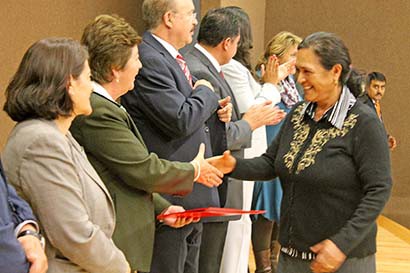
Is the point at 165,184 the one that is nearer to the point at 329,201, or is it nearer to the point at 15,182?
the point at 329,201

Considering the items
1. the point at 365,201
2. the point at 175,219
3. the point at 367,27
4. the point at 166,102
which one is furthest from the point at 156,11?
the point at 367,27

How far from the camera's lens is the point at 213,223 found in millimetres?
3410

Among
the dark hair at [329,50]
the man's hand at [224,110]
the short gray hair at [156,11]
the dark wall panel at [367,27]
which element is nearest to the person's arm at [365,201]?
the dark hair at [329,50]

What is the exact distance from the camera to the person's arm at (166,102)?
2.96 meters

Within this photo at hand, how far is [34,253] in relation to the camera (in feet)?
6.22

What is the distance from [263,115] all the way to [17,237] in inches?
74.3

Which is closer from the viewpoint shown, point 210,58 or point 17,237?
point 17,237

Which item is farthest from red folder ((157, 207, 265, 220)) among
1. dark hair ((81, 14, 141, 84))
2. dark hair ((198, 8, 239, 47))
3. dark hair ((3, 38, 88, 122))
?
dark hair ((198, 8, 239, 47))

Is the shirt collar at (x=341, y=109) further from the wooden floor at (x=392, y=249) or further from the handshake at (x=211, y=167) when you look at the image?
the wooden floor at (x=392, y=249)

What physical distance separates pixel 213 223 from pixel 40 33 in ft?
4.68

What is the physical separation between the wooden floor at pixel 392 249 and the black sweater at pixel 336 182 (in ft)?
8.48

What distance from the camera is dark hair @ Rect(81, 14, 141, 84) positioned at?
2666 millimetres

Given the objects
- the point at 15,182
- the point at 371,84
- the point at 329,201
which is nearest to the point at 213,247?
the point at 329,201

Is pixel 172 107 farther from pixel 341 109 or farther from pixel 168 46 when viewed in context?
pixel 341 109
